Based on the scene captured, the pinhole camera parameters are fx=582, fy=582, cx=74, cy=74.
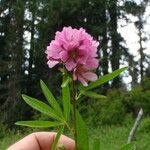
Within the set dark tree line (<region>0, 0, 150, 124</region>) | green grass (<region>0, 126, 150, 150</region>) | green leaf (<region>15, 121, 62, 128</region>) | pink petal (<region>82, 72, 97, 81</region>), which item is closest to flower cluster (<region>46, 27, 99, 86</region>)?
pink petal (<region>82, 72, 97, 81</region>)

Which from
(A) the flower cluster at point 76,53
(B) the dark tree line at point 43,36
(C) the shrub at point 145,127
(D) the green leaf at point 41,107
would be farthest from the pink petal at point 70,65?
(B) the dark tree line at point 43,36

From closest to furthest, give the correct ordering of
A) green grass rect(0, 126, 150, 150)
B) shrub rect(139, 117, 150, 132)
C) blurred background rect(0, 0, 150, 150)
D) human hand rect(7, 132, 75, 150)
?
human hand rect(7, 132, 75, 150), green grass rect(0, 126, 150, 150), shrub rect(139, 117, 150, 132), blurred background rect(0, 0, 150, 150)

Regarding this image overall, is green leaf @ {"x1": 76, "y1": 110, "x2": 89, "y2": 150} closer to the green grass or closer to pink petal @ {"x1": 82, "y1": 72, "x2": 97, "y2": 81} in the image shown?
pink petal @ {"x1": 82, "y1": 72, "x2": 97, "y2": 81}

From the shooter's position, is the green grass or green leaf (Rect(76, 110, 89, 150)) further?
the green grass

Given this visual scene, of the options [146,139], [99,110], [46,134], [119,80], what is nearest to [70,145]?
[46,134]

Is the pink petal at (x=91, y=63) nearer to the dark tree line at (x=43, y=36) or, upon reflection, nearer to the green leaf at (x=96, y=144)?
the green leaf at (x=96, y=144)

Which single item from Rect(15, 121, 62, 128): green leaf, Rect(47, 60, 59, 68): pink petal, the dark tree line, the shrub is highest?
the dark tree line

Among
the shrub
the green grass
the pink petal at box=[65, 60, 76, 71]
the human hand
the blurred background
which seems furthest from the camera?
the blurred background

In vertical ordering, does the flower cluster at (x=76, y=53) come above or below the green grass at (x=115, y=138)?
above
